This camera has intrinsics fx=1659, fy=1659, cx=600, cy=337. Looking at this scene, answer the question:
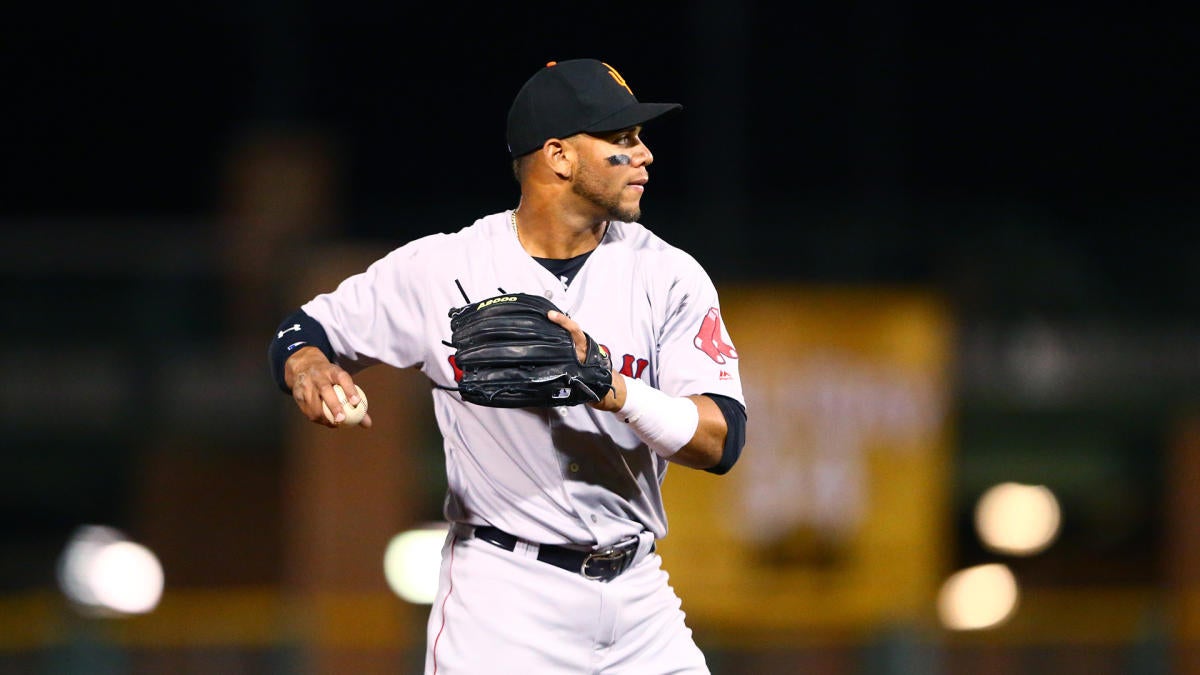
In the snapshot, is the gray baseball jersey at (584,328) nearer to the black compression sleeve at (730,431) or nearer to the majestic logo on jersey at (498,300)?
the black compression sleeve at (730,431)

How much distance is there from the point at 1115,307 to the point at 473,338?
983cm

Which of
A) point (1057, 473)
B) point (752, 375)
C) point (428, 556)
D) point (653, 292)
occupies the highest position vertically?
point (653, 292)

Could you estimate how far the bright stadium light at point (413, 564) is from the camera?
29.6ft

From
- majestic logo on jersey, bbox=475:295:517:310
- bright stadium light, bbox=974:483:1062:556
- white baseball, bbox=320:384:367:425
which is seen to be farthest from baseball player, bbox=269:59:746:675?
bright stadium light, bbox=974:483:1062:556

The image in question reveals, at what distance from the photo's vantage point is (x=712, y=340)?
12.9 feet

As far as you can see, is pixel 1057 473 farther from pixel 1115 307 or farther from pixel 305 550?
pixel 305 550

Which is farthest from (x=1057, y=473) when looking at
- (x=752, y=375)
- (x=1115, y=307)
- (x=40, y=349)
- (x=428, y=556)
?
(x=40, y=349)

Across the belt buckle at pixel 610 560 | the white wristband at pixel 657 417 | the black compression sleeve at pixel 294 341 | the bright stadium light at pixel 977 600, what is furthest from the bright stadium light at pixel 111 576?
the white wristband at pixel 657 417

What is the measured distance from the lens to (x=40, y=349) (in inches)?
487

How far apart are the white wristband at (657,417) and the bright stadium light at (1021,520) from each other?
9.34m

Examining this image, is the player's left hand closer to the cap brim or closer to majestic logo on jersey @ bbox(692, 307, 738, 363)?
majestic logo on jersey @ bbox(692, 307, 738, 363)

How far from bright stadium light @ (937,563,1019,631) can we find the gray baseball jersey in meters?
4.97

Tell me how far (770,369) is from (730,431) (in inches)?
240

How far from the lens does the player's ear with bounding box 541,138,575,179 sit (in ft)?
13.1
